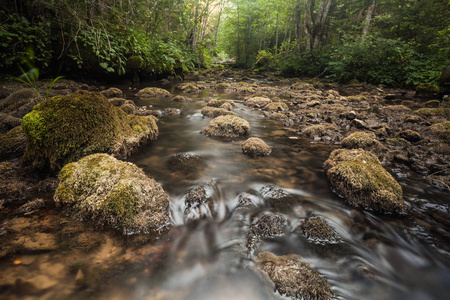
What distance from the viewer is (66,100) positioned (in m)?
3.29

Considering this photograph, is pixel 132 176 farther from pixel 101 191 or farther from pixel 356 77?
pixel 356 77

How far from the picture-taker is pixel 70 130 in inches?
122

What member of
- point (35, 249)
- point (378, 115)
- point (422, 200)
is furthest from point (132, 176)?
point (378, 115)

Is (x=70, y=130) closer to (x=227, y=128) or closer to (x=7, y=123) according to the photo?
(x=7, y=123)

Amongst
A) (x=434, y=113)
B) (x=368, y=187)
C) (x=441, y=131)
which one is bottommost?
(x=368, y=187)

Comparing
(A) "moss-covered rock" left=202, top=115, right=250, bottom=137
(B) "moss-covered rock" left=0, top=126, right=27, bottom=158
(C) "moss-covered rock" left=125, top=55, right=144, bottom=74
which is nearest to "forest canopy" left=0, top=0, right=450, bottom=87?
(C) "moss-covered rock" left=125, top=55, right=144, bottom=74

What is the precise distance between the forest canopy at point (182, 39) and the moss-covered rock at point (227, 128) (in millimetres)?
2653

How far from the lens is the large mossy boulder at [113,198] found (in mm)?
2230

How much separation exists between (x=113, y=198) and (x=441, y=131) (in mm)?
8216

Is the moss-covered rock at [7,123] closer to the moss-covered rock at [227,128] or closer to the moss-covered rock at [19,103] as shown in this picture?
the moss-covered rock at [19,103]

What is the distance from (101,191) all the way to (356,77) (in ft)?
68.0

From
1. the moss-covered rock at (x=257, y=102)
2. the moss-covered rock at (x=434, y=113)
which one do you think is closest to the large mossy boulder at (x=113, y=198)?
the moss-covered rock at (x=257, y=102)

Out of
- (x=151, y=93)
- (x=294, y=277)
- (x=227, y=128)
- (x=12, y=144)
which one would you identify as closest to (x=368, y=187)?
(x=294, y=277)

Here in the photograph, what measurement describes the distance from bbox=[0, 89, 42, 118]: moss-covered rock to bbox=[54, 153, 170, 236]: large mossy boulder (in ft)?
16.8
